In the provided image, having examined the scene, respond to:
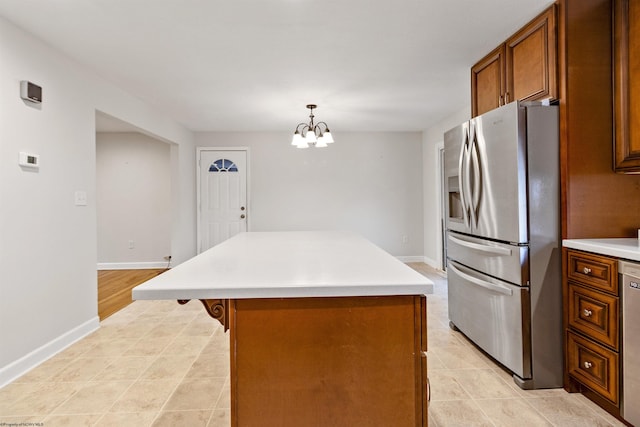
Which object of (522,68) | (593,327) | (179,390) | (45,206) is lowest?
(179,390)

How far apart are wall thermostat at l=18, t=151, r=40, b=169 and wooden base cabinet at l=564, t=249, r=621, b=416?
11.0 feet

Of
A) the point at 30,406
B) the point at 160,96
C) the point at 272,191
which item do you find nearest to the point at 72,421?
the point at 30,406

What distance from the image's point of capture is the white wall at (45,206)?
2098 mm

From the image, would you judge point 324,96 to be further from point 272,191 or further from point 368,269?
point 368,269

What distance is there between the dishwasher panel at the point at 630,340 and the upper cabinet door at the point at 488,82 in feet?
4.59

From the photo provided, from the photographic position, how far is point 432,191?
17.4ft

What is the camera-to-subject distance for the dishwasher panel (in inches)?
59.0

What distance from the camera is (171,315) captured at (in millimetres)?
3328

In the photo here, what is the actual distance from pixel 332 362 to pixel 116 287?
4262mm

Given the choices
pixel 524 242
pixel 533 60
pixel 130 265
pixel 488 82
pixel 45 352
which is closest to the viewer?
pixel 524 242

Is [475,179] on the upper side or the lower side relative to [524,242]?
upper

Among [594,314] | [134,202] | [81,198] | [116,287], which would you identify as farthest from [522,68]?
[134,202]

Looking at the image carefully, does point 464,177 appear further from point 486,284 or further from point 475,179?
point 486,284

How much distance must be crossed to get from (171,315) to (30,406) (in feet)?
4.98
